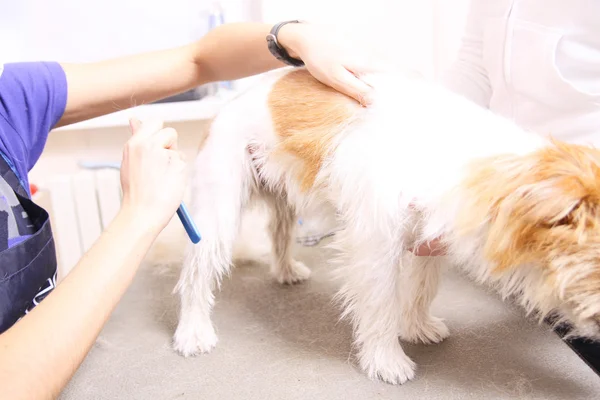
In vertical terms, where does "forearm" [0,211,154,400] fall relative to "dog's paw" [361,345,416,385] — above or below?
above

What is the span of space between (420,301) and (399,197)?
26 cm

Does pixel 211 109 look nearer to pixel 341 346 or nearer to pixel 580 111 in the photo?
pixel 341 346

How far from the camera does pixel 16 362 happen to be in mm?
478

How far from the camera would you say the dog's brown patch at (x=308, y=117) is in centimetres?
81

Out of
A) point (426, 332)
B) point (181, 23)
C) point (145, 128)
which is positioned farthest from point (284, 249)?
point (181, 23)

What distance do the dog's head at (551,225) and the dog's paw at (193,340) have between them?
1.65 feet

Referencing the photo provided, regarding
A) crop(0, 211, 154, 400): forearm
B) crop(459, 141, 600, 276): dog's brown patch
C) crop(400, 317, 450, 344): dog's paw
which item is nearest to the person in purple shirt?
crop(0, 211, 154, 400): forearm

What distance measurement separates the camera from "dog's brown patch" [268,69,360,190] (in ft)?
2.67

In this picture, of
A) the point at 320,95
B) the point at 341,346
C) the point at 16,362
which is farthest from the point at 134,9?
the point at 16,362

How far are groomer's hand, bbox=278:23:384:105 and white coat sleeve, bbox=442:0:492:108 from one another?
1.09 feet

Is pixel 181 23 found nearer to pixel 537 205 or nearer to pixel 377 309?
pixel 377 309

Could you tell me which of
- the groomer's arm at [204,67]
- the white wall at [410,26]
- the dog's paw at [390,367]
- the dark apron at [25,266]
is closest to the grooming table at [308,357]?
the dog's paw at [390,367]

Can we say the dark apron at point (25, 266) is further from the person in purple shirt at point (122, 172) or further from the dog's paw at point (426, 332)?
the dog's paw at point (426, 332)

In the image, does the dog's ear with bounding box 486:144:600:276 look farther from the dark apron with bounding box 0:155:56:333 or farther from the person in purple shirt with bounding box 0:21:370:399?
the dark apron with bounding box 0:155:56:333
